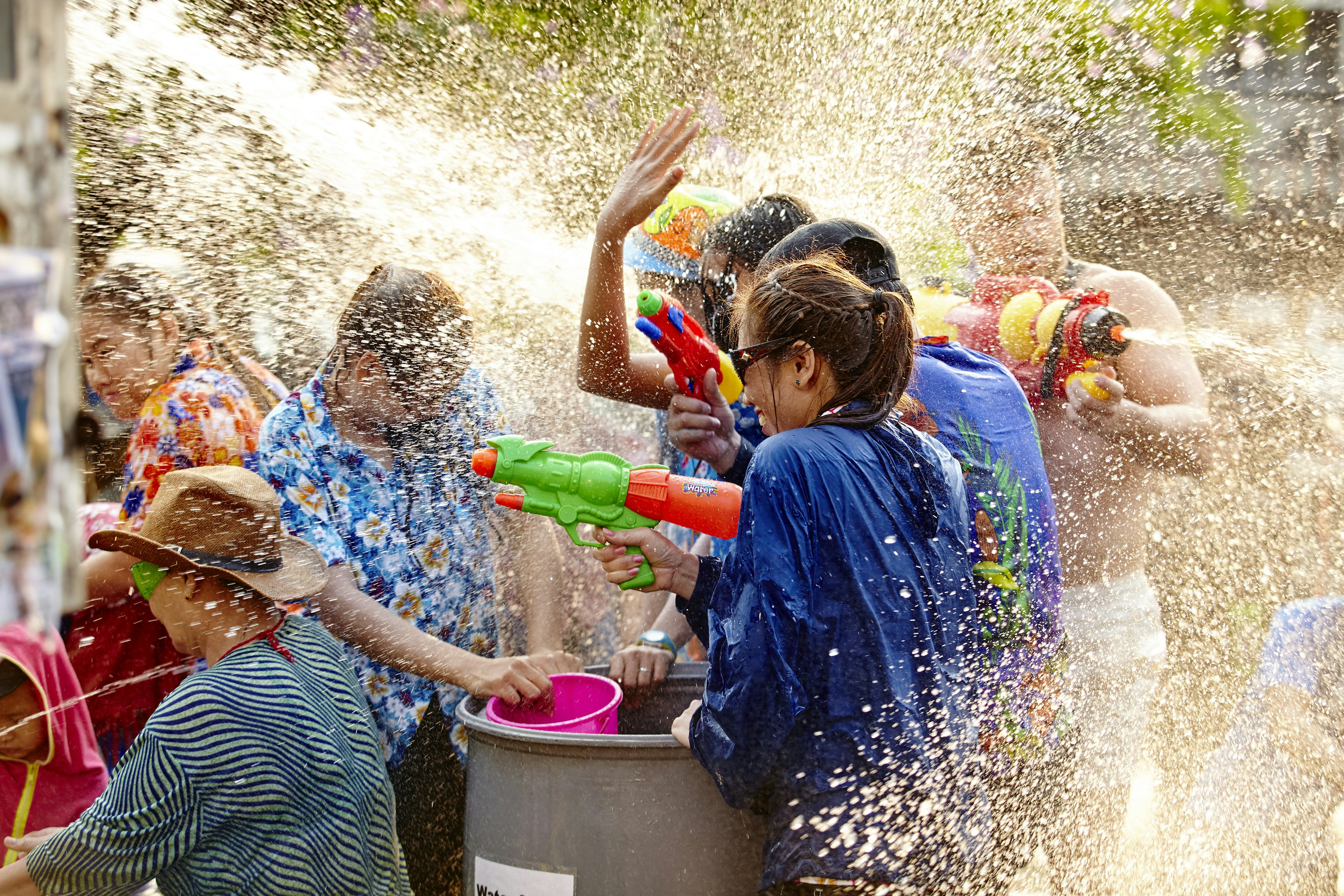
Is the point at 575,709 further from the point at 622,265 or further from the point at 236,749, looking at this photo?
the point at 622,265

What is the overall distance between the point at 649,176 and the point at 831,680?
130 centimetres

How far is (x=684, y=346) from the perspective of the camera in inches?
82.7

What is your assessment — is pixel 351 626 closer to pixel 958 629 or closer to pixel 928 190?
pixel 958 629

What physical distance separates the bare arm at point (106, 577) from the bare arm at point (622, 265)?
1.19 metres

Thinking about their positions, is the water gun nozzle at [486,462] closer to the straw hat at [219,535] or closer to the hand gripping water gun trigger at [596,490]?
the hand gripping water gun trigger at [596,490]

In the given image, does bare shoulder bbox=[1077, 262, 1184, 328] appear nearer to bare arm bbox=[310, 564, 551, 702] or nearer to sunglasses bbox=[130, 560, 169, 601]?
bare arm bbox=[310, 564, 551, 702]

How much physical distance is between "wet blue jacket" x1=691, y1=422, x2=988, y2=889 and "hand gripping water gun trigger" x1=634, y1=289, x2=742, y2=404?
59 cm

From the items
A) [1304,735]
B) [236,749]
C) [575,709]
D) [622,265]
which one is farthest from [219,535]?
[1304,735]

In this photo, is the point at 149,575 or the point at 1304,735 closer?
the point at 149,575

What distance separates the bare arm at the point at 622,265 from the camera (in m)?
2.17

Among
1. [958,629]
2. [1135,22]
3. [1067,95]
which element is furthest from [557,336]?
[1135,22]

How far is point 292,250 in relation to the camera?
369 cm

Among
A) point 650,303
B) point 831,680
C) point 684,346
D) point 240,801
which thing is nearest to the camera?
point 831,680

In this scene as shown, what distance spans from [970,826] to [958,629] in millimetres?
323
